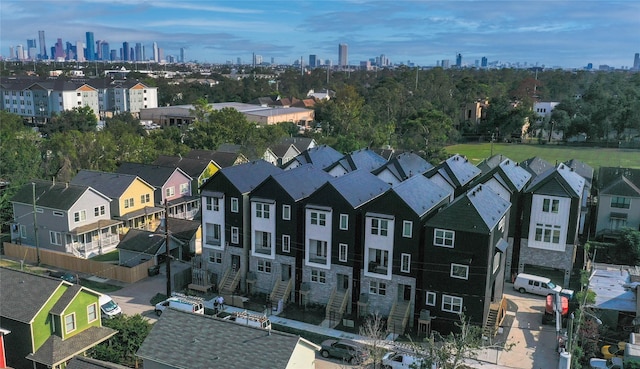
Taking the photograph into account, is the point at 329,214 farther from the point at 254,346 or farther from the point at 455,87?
the point at 455,87

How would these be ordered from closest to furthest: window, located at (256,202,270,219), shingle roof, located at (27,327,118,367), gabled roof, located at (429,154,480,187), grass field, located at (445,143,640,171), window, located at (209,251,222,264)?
shingle roof, located at (27,327,118,367) < window, located at (256,202,270,219) < window, located at (209,251,222,264) < gabled roof, located at (429,154,480,187) < grass field, located at (445,143,640,171)

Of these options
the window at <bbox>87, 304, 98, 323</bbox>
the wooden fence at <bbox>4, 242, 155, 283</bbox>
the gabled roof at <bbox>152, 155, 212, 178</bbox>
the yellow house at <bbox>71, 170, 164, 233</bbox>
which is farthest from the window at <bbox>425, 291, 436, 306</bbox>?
the gabled roof at <bbox>152, 155, 212, 178</bbox>

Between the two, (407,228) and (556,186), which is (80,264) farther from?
(556,186)

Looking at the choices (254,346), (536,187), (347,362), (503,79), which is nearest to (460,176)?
(536,187)

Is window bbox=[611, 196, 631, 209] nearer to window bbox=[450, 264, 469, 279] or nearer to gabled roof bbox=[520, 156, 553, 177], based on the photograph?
gabled roof bbox=[520, 156, 553, 177]

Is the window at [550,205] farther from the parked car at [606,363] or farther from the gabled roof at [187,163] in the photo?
the gabled roof at [187,163]

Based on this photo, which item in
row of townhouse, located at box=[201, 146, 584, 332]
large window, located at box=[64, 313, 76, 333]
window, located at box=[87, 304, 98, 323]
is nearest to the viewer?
large window, located at box=[64, 313, 76, 333]

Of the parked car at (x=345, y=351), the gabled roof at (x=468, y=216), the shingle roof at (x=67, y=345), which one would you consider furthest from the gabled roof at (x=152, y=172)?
the gabled roof at (x=468, y=216)

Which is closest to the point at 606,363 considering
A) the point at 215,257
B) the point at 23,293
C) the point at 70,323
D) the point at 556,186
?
the point at 556,186
